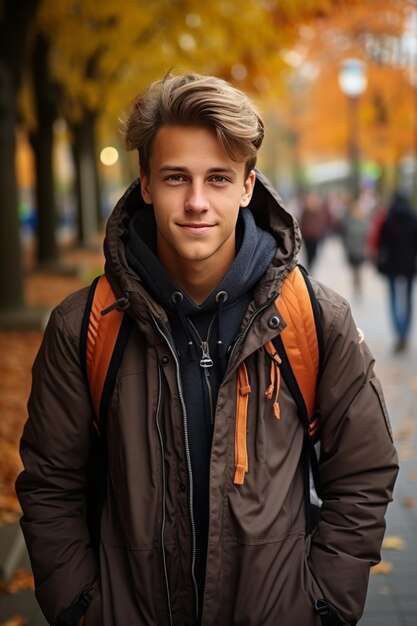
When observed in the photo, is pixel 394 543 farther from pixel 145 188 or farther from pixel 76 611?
pixel 145 188

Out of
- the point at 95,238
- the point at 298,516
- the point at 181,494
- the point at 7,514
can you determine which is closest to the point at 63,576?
the point at 181,494

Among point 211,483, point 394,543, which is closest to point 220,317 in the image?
point 211,483

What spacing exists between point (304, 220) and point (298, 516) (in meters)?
18.4

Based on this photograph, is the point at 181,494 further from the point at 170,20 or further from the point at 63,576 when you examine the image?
the point at 170,20

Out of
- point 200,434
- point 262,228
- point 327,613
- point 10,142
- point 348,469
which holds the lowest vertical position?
point 327,613

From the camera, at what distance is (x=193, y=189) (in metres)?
2.46

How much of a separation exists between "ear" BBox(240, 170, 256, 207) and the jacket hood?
69 millimetres

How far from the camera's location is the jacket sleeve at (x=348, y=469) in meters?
2.56

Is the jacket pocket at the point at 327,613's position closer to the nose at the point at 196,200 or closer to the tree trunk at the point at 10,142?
the nose at the point at 196,200

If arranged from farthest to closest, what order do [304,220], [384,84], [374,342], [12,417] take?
[384,84] < [304,220] < [374,342] < [12,417]

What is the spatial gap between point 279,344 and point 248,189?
448 millimetres

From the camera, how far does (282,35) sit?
16.4m

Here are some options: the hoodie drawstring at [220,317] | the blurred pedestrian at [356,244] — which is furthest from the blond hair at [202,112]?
the blurred pedestrian at [356,244]

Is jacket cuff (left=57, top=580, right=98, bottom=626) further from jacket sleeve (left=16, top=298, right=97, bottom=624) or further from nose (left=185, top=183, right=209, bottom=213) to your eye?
nose (left=185, top=183, right=209, bottom=213)
